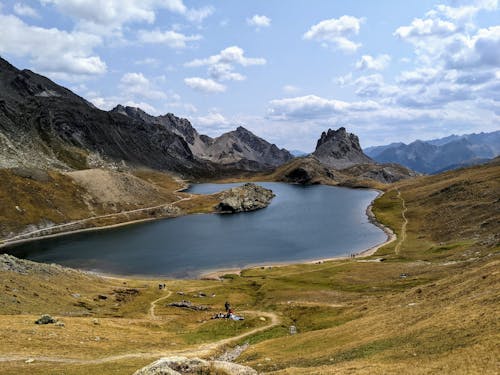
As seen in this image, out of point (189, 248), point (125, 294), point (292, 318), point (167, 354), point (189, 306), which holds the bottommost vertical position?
point (189, 306)

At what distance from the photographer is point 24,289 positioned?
244 feet

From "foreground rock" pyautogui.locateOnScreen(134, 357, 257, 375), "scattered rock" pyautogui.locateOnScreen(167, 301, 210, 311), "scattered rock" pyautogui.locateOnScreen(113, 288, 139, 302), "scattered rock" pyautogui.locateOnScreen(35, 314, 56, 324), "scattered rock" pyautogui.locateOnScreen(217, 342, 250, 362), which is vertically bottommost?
"scattered rock" pyautogui.locateOnScreen(167, 301, 210, 311)

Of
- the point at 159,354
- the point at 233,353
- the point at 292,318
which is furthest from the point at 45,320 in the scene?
the point at 292,318

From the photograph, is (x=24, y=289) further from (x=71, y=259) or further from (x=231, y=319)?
(x=71, y=259)

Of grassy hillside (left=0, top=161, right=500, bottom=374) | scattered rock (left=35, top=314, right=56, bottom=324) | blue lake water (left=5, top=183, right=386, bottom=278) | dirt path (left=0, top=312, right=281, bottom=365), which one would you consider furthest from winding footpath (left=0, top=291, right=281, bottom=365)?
blue lake water (left=5, top=183, right=386, bottom=278)

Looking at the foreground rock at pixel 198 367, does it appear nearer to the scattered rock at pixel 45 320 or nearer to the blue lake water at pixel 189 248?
the scattered rock at pixel 45 320

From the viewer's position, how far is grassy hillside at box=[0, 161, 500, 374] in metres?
35.4

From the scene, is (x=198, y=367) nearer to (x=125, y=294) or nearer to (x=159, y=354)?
(x=159, y=354)

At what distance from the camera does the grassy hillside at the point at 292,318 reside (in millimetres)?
35375

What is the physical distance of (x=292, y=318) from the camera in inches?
2847

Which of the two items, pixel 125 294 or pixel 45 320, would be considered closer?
pixel 45 320

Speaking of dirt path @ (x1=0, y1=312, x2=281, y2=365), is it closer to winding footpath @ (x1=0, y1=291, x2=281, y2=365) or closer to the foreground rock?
winding footpath @ (x1=0, y1=291, x2=281, y2=365)

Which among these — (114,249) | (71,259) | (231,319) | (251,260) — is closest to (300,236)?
(251,260)

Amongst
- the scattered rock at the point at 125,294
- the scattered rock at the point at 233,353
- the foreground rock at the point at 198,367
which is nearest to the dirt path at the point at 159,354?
the scattered rock at the point at 233,353
